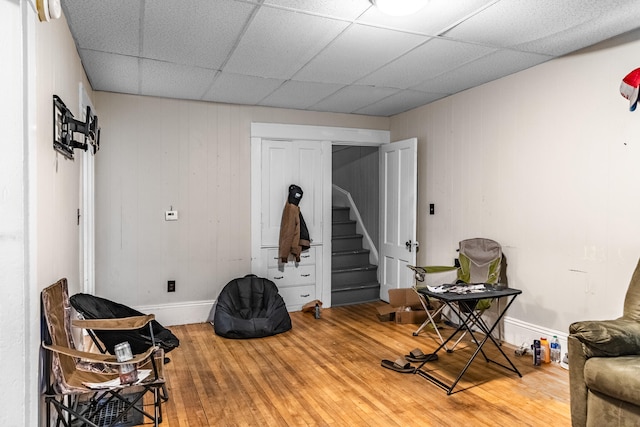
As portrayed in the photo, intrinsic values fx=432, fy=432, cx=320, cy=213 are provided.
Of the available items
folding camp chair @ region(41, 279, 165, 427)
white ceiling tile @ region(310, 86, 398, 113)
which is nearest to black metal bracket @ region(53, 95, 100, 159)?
folding camp chair @ region(41, 279, 165, 427)

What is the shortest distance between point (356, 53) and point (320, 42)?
0.36 metres

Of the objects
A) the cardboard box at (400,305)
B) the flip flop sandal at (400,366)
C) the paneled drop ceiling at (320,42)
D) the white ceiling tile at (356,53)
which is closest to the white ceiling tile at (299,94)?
the paneled drop ceiling at (320,42)

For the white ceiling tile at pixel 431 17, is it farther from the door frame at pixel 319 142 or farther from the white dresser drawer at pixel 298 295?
the white dresser drawer at pixel 298 295

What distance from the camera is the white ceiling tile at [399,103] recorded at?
4.64 metres

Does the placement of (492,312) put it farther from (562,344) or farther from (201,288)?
(201,288)

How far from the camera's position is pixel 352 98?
4.76 m

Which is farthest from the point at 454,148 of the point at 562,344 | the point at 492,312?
the point at 562,344

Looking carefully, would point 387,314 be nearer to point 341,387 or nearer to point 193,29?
point 341,387

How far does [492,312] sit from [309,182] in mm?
2564

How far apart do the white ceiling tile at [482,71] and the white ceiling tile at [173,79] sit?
2082 mm

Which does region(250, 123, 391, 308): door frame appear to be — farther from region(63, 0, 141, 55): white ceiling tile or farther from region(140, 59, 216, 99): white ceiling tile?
region(63, 0, 141, 55): white ceiling tile

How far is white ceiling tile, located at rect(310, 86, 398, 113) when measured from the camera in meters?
4.43

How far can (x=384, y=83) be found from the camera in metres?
4.18

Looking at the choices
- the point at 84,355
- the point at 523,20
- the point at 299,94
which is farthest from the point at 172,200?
the point at 523,20
